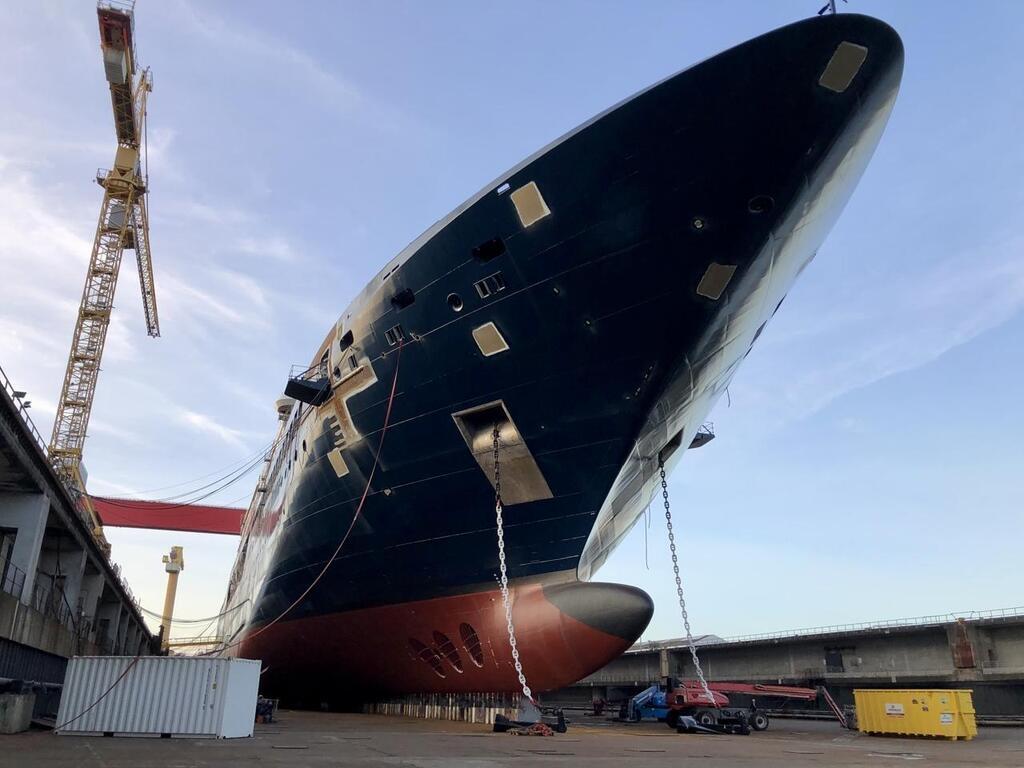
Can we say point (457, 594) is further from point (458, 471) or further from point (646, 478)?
point (646, 478)

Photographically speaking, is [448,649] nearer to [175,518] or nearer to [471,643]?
[471,643]

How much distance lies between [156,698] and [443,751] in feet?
16.1

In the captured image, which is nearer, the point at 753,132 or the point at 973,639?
the point at 753,132

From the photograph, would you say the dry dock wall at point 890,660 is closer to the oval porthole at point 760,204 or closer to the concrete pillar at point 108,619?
the oval porthole at point 760,204

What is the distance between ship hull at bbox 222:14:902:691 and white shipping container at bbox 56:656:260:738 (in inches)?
152

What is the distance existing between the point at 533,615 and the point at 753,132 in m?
8.16

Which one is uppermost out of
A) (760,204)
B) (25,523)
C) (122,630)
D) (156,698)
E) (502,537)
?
(760,204)

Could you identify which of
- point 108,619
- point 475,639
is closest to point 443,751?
point 475,639

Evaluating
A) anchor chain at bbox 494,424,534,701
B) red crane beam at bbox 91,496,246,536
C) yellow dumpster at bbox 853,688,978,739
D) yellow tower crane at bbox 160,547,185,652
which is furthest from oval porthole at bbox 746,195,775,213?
yellow tower crane at bbox 160,547,185,652

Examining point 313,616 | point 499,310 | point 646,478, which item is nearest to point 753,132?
point 499,310

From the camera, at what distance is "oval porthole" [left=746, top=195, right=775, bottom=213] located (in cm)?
1033

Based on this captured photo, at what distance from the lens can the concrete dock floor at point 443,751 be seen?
7254mm

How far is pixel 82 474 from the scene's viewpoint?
3781 cm

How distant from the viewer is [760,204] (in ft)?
34.1
